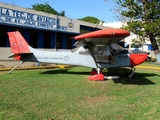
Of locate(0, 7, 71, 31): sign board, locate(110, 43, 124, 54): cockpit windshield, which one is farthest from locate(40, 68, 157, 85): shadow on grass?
locate(0, 7, 71, 31): sign board

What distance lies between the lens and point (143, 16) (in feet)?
71.9

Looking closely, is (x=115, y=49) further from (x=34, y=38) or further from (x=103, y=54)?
(x=34, y=38)

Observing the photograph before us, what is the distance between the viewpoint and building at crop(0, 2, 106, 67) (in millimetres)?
13094

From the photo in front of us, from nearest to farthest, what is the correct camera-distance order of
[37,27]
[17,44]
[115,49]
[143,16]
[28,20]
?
[115,49]
[17,44]
[28,20]
[37,27]
[143,16]

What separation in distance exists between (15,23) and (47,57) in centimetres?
529

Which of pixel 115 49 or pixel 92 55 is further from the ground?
pixel 115 49

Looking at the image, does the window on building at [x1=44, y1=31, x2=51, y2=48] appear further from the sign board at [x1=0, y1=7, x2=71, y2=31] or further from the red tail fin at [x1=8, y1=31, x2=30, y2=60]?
the red tail fin at [x1=8, y1=31, x2=30, y2=60]

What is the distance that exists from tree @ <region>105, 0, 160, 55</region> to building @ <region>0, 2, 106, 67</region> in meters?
5.63

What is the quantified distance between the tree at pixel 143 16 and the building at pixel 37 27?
5632 mm

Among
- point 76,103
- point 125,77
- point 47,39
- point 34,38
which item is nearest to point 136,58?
point 125,77

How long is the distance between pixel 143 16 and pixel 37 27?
1311 cm

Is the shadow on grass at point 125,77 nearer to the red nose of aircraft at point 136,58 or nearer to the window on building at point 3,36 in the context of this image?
the red nose of aircraft at point 136,58

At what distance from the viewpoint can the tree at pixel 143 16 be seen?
20.4 metres

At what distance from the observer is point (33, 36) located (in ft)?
51.2
